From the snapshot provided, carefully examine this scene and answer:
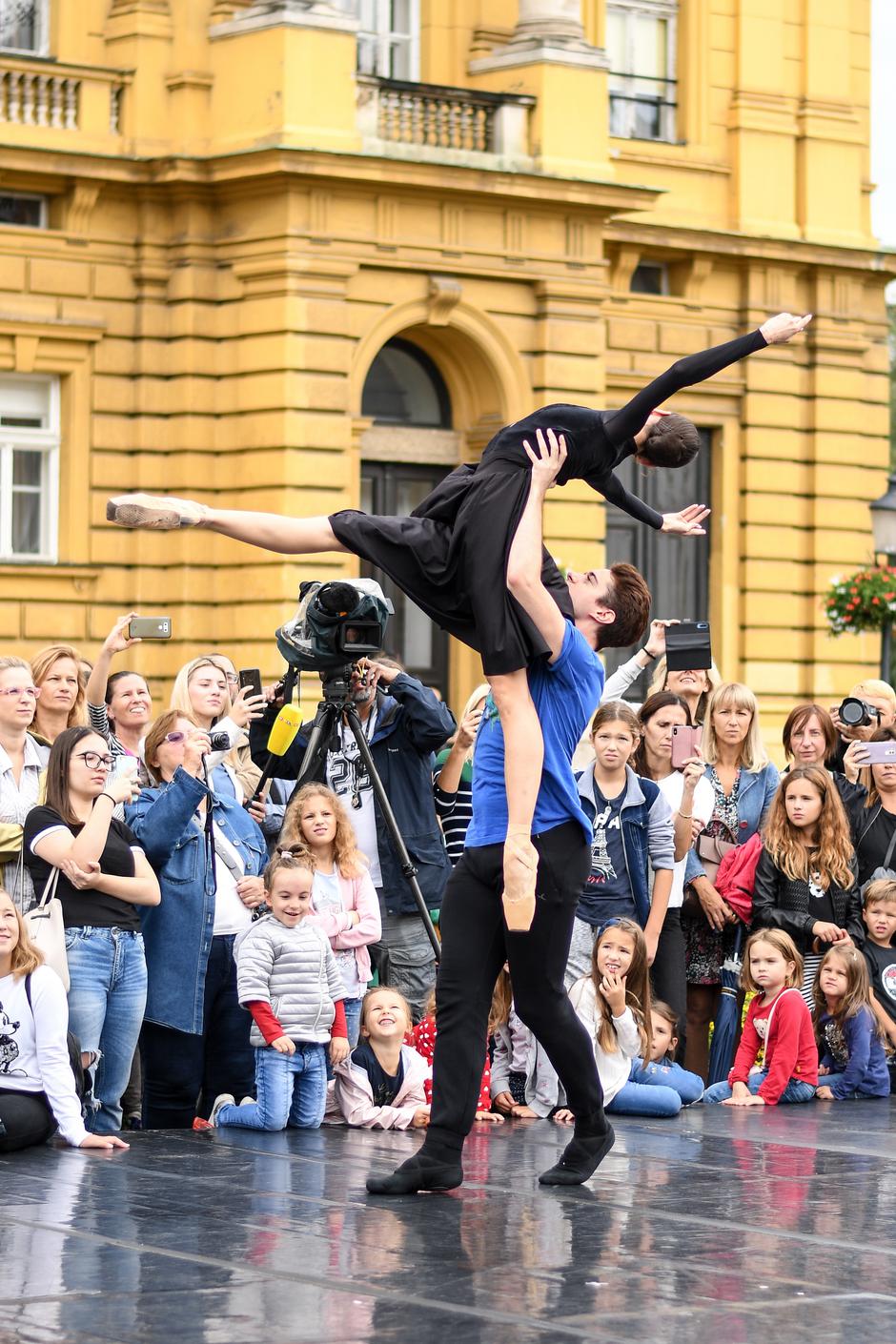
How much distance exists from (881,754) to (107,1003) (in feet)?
12.6

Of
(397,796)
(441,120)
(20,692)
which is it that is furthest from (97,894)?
(441,120)

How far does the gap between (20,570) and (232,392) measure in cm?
255

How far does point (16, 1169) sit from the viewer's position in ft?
25.6

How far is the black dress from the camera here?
734cm

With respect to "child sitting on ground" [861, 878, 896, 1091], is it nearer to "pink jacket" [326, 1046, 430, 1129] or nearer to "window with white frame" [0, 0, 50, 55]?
"pink jacket" [326, 1046, 430, 1129]

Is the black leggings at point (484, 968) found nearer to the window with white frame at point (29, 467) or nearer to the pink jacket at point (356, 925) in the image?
the pink jacket at point (356, 925)

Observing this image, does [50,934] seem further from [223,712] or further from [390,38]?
[390,38]

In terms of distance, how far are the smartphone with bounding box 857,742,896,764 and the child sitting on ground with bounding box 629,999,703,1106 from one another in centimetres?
168

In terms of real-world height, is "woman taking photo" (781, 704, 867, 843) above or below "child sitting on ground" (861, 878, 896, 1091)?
above

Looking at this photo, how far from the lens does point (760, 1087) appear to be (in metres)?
10.2

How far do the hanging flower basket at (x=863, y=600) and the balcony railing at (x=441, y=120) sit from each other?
4.93 meters

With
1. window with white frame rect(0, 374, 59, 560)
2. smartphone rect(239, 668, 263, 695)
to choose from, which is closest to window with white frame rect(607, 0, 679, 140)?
window with white frame rect(0, 374, 59, 560)

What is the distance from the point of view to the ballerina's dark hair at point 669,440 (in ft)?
24.9

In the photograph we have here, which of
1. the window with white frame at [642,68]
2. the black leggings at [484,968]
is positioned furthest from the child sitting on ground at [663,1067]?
the window with white frame at [642,68]
